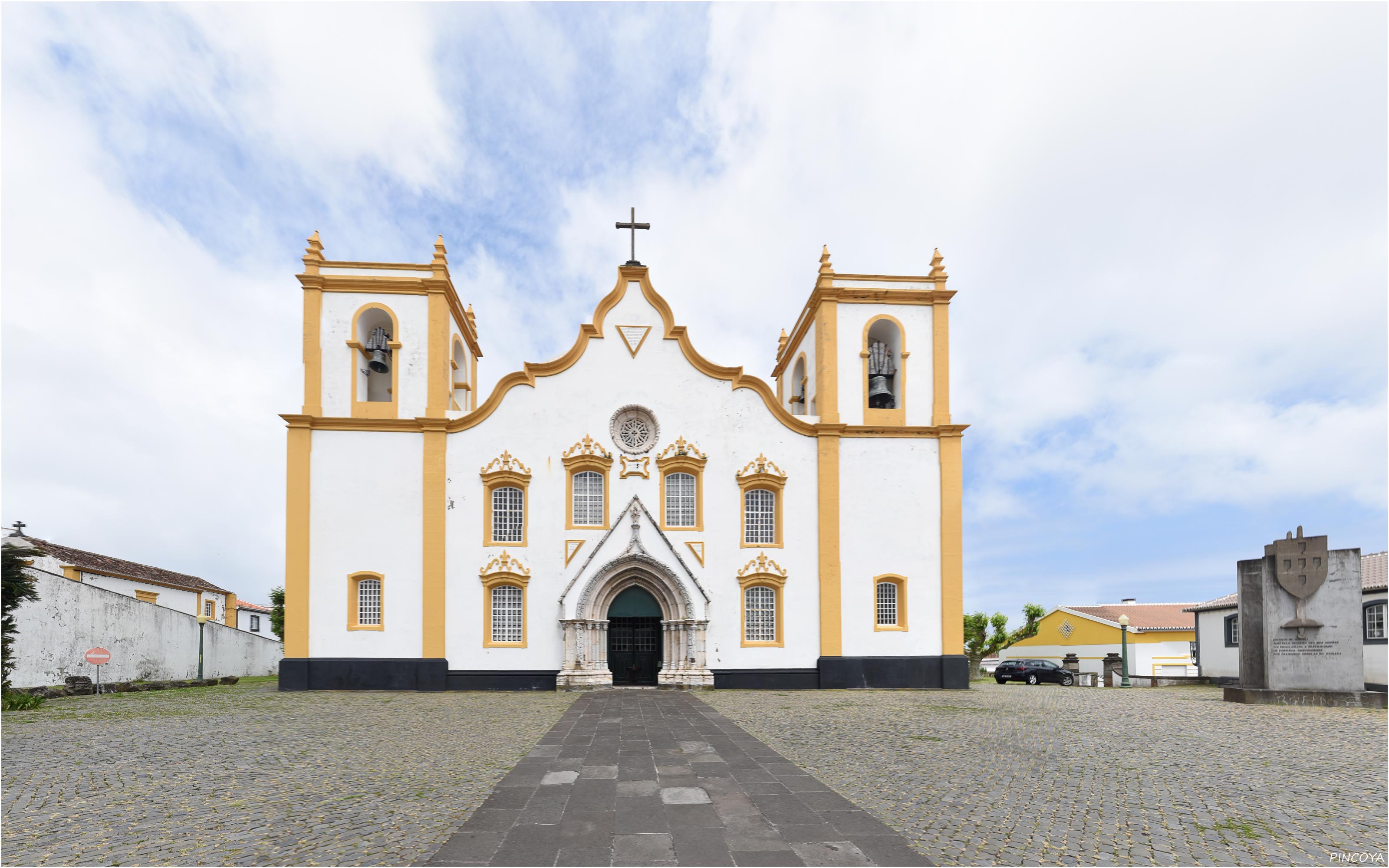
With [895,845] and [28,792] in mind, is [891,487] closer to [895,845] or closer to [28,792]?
[895,845]

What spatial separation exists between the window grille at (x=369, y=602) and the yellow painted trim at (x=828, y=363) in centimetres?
1327

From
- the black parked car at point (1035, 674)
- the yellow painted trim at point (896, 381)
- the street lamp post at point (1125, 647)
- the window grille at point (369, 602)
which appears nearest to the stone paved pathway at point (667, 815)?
the window grille at point (369, 602)

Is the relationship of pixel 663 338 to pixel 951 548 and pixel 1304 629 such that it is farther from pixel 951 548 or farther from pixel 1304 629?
pixel 1304 629

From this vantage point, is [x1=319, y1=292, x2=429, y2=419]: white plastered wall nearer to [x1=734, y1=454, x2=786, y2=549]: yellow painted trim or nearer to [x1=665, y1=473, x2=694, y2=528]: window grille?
[x1=665, y1=473, x2=694, y2=528]: window grille

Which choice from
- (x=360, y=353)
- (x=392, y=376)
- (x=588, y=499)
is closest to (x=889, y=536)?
(x=588, y=499)

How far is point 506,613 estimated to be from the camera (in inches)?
838

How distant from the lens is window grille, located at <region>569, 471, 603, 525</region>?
21.8m

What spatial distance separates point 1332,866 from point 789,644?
16438 mm

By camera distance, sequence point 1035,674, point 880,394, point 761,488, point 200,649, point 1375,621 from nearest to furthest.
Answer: point 761,488 → point 880,394 → point 1375,621 → point 200,649 → point 1035,674

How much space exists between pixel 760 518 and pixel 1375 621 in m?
19.4

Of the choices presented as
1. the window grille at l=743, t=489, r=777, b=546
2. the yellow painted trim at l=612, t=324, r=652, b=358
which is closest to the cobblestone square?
the window grille at l=743, t=489, r=777, b=546

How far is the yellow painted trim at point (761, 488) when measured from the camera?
72.3 feet

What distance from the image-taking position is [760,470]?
2217cm

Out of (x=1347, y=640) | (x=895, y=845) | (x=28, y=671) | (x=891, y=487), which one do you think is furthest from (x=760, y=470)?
(x=28, y=671)
